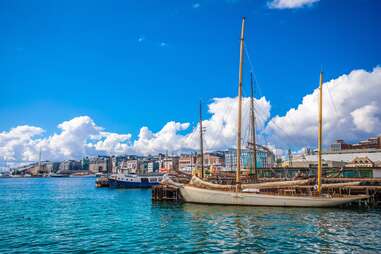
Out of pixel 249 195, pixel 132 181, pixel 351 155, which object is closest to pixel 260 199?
pixel 249 195

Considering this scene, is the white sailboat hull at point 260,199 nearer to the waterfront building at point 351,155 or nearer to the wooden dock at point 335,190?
the wooden dock at point 335,190

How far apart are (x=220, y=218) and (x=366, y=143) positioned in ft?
405

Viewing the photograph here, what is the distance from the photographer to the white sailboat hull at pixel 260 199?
39906 mm

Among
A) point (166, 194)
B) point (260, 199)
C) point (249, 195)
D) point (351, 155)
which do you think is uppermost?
point (351, 155)

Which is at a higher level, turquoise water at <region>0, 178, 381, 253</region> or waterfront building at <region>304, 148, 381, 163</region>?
waterfront building at <region>304, 148, 381, 163</region>

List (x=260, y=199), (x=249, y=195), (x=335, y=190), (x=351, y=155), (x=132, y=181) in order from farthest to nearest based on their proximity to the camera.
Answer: (x=132, y=181)
(x=351, y=155)
(x=335, y=190)
(x=249, y=195)
(x=260, y=199)

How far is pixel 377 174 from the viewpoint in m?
60.3

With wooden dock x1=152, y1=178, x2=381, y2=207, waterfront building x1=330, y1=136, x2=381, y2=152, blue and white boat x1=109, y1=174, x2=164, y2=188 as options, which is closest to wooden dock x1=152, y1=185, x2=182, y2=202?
wooden dock x1=152, y1=178, x2=381, y2=207

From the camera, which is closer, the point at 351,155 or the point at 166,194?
the point at 166,194

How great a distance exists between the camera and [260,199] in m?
41.2

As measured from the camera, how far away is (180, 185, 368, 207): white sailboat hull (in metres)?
39.9

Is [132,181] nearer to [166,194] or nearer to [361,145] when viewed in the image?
[166,194]

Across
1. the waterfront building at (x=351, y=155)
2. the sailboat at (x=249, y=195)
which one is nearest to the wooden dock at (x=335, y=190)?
the sailboat at (x=249, y=195)

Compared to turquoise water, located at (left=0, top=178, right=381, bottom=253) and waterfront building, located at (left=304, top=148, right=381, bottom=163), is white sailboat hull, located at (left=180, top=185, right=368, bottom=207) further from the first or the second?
waterfront building, located at (left=304, top=148, right=381, bottom=163)
